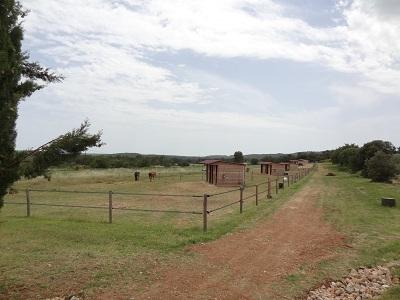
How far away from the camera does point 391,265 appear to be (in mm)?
10172

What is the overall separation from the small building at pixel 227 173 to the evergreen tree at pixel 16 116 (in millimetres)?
35321

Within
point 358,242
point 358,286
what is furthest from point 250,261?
point 358,242

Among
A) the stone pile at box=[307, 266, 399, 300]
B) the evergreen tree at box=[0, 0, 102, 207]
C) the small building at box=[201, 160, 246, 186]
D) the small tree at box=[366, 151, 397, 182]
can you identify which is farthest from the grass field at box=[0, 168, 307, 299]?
the small tree at box=[366, 151, 397, 182]

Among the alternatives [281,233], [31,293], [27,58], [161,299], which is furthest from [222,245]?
[27,58]

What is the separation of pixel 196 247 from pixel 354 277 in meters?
4.00

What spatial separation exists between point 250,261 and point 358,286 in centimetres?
240

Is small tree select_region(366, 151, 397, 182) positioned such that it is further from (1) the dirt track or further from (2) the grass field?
(1) the dirt track

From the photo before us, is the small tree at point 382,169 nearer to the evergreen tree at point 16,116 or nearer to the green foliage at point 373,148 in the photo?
the green foliage at point 373,148

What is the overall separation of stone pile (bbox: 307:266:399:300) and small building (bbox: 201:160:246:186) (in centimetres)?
3301

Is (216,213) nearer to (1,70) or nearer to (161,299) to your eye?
(161,299)

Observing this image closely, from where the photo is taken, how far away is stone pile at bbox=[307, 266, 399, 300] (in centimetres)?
814

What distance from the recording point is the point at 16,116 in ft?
23.7

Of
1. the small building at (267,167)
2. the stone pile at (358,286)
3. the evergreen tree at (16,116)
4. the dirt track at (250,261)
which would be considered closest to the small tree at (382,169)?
the small building at (267,167)

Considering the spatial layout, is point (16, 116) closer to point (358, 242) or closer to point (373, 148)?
point (358, 242)
